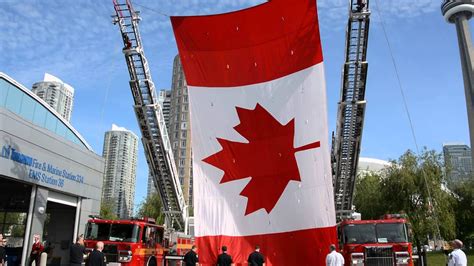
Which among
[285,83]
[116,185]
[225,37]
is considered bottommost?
[285,83]

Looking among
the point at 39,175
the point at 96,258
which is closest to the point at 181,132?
A: the point at 39,175

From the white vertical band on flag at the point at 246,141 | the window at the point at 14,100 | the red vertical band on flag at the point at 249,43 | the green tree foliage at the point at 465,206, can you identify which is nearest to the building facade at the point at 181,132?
the green tree foliage at the point at 465,206

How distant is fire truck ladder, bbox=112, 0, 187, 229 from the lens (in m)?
22.2

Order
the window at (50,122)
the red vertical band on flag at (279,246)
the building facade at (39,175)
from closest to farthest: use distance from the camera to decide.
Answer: the red vertical band on flag at (279,246), the building facade at (39,175), the window at (50,122)

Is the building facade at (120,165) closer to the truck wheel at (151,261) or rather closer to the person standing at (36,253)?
the person standing at (36,253)

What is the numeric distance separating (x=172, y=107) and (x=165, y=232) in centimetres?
8446

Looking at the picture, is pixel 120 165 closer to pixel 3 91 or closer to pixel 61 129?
pixel 61 129

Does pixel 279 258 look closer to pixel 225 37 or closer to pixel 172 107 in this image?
pixel 225 37

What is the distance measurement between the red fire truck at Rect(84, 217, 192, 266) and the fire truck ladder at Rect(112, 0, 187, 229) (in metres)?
7.35

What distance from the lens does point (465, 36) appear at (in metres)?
65.6

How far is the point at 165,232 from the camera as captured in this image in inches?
769

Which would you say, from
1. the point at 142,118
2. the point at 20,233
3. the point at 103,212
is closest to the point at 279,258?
the point at 142,118

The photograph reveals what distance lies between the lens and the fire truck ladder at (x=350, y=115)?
60.0ft

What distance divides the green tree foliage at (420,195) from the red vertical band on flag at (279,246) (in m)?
21.8
